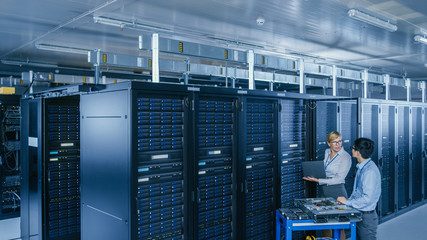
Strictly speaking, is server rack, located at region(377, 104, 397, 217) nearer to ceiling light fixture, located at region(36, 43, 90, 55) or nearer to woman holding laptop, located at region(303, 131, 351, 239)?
woman holding laptop, located at region(303, 131, 351, 239)

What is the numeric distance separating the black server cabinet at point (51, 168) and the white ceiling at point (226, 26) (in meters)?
1.44

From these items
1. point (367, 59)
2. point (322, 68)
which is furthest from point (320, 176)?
point (367, 59)

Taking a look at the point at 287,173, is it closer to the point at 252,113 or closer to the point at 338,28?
the point at 252,113

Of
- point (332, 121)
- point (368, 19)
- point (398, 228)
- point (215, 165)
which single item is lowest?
point (398, 228)

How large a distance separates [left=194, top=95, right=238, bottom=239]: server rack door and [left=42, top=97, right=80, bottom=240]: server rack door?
1.99 m

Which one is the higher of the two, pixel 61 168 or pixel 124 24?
pixel 124 24

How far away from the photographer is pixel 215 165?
316 centimetres

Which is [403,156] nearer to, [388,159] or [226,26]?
[388,159]

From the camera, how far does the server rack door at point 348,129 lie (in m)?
4.75

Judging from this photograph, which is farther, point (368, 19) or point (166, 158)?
point (368, 19)

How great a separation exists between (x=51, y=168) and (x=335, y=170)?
341 cm

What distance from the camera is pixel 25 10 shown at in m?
4.68

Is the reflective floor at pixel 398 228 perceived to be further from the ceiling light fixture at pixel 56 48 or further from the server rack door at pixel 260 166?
the ceiling light fixture at pixel 56 48

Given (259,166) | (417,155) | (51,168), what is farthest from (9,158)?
(417,155)
